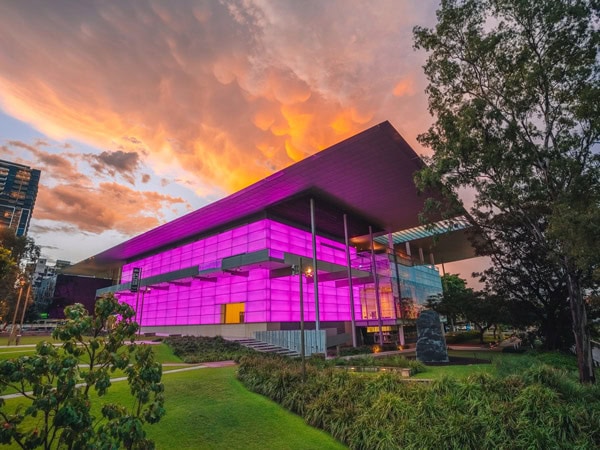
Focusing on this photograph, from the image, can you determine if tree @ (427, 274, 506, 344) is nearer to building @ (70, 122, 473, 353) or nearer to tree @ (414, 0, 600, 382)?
building @ (70, 122, 473, 353)

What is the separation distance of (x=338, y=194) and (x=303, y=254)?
8.33m

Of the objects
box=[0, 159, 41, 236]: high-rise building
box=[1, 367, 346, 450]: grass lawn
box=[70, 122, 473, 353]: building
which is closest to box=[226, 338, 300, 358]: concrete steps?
box=[70, 122, 473, 353]: building

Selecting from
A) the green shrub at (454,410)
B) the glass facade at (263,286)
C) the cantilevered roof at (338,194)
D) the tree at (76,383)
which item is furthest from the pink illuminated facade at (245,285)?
the tree at (76,383)

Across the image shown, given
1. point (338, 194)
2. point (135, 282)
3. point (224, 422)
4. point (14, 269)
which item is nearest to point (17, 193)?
point (14, 269)

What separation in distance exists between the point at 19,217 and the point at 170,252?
584 feet

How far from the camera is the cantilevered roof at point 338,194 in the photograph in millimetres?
22500

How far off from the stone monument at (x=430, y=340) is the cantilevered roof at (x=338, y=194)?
1116 centimetres

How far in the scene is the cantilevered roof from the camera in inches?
886

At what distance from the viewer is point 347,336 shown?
99.1ft

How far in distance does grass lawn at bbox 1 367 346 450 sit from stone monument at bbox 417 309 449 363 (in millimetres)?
11919

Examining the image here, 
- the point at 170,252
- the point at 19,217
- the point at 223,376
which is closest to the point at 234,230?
the point at 170,252

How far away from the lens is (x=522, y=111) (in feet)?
50.7

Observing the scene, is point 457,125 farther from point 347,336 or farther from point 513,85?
point 347,336

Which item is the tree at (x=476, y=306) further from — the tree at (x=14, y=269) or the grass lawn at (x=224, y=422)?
the tree at (x=14, y=269)
